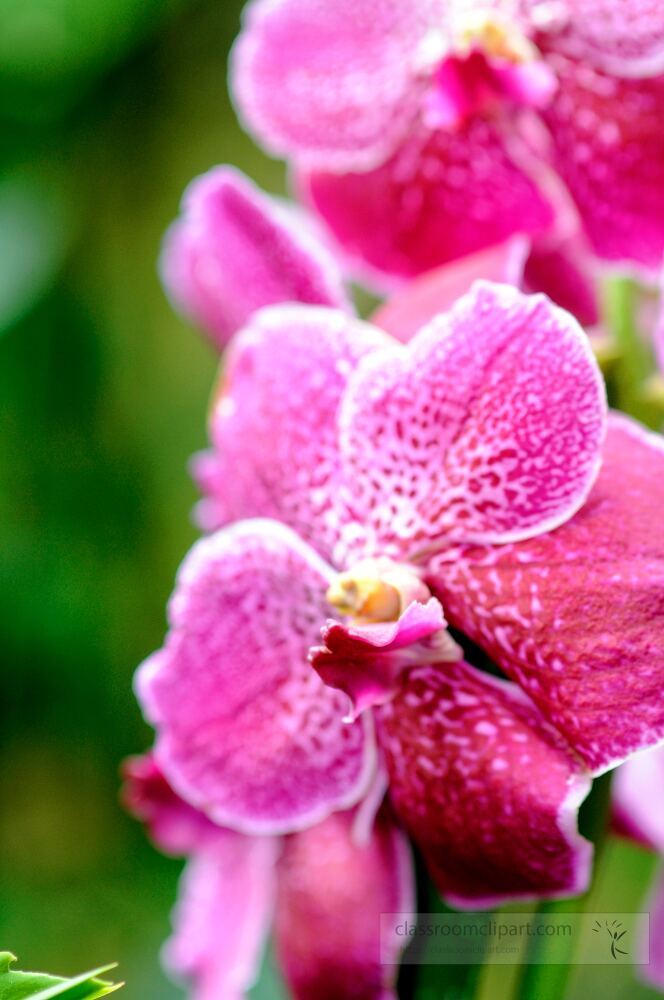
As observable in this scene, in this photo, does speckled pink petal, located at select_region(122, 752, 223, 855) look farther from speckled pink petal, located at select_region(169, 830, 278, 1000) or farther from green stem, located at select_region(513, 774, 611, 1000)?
green stem, located at select_region(513, 774, 611, 1000)

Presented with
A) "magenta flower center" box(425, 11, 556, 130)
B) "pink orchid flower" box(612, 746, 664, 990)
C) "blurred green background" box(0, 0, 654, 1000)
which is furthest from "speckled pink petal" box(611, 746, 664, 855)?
"blurred green background" box(0, 0, 654, 1000)

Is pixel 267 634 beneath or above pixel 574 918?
above

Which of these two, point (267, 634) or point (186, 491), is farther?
point (186, 491)

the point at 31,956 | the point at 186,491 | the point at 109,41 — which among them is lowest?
the point at 31,956

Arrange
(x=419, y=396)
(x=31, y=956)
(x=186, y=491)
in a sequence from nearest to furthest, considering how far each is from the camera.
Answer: (x=419, y=396)
(x=31, y=956)
(x=186, y=491)

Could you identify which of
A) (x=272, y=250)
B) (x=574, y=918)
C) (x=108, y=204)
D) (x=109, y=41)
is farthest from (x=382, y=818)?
(x=108, y=204)

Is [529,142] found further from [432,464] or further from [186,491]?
[186,491]
